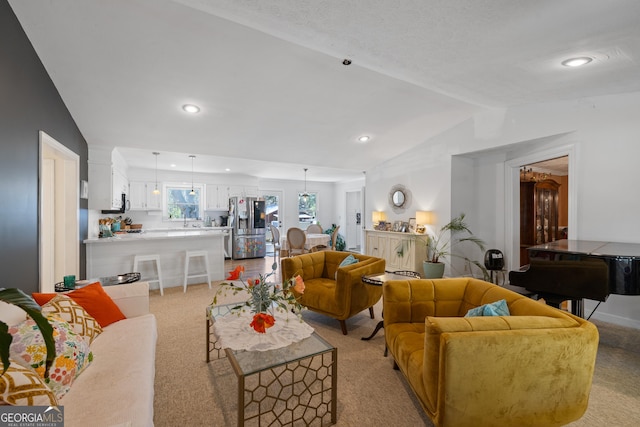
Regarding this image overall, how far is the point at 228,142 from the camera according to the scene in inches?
182

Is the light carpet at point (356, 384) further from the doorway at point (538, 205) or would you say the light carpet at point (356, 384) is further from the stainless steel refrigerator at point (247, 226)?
the stainless steel refrigerator at point (247, 226)

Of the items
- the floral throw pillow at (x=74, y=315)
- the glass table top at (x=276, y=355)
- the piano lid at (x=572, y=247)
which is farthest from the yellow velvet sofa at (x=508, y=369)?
the floral throw pillow at (x=74, y=315)

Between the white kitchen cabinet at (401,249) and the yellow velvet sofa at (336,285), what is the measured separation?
5.64ft

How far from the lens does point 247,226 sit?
7621 millimetres

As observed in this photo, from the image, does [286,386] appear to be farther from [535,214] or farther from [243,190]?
[243,190]

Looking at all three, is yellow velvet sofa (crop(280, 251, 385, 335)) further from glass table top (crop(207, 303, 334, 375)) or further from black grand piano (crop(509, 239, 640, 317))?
black grand piano (crop(509, 239, 640, 317))

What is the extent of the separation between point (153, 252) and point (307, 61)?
386 cm

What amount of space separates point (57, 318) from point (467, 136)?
542cm

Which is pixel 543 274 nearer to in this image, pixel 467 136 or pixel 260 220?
pixel 467 136

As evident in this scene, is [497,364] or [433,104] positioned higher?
[433,104]

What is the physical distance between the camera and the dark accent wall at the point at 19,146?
6.10 ft

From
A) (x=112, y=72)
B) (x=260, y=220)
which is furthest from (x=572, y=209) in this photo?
(x=260, y=220)

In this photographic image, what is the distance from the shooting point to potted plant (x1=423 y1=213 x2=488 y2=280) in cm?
482

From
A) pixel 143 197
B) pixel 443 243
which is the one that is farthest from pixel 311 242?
pixel 143 197
